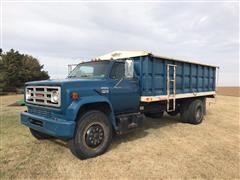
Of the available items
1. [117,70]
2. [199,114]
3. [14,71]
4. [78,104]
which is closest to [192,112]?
[199,114]

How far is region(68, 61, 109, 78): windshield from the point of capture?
6.31 meters

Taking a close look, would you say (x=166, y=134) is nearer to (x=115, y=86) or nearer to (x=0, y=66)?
(x=115, y=86)

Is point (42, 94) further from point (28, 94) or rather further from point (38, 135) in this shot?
point (38, 135)

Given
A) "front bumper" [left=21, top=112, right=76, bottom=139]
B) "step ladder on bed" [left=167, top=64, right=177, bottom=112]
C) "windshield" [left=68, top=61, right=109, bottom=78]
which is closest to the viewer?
"front bumper" [left=21, top=112, right=76, bottom=139]

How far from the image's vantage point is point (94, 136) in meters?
5.52

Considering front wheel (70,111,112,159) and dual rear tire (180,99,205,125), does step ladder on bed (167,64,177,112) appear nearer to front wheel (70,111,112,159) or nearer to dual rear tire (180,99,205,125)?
dual rear tire (180,99,205,125)

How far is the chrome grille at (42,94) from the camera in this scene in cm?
517

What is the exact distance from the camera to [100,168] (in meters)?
4.78

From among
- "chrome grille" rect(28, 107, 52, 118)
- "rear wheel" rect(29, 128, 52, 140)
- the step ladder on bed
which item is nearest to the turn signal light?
"chrome grille" rect(28, 107, 52, 118)

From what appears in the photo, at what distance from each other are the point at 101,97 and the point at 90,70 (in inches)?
50.0

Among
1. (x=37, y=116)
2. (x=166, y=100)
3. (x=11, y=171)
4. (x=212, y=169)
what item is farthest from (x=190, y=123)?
(x=11, y=171)

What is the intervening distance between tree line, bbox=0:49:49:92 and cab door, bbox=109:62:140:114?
35.5 meters

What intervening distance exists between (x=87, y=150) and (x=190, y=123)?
5610 mm

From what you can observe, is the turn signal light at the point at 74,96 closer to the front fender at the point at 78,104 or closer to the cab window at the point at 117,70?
the front fender at the point at 78,104
